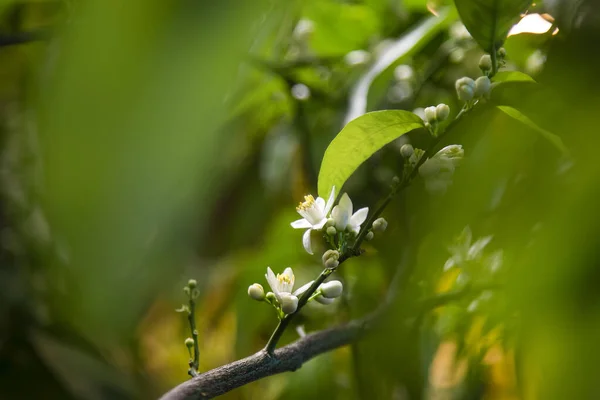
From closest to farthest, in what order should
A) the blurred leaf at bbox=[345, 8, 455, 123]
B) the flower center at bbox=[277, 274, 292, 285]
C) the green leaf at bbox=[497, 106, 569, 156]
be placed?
the green leaf at bbox=[497, 106, 569, 156], the flower center at bbox=[277, 274, 292, 285], the blurred leaf at bbox=[345, 8, 455, 123]

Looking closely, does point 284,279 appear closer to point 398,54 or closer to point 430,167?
point 430,167

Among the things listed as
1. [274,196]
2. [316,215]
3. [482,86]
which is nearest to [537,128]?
[482,86]

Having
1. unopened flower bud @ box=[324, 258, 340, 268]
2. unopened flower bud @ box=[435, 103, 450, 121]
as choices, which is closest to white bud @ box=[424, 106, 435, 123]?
unopened flower bud @ box=[435, 103, 450, 121]

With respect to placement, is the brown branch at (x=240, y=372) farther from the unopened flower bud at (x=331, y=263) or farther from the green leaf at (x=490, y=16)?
the green leaf at (x=490, y=16)

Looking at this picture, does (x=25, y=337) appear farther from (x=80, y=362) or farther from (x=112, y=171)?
(x=112, y=171)

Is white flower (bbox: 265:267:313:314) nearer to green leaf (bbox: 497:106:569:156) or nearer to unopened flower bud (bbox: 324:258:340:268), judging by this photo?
unopened flower bud (bbox: 324:258:340:268)

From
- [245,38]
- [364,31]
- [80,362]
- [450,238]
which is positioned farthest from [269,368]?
[80,362]
